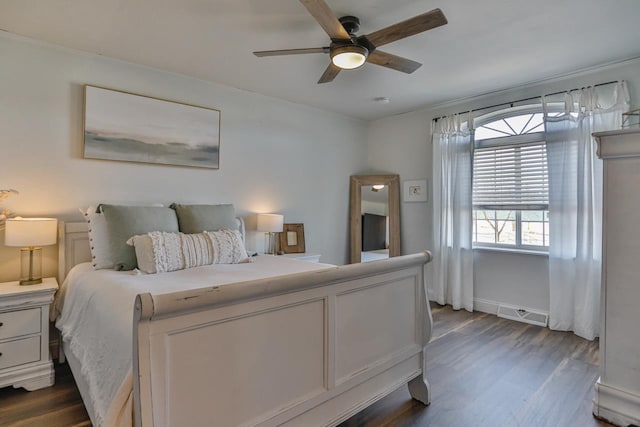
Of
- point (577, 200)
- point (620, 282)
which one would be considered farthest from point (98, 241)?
point (577, 200)

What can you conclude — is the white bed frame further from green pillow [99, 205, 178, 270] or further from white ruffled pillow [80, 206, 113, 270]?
white ruffled pillow [80, 206, 113, 270]

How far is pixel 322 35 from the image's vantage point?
2.54 meters

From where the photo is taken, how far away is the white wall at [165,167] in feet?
8.54

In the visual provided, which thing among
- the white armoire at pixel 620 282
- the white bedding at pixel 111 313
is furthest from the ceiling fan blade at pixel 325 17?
the white armoire at pixel 620 282

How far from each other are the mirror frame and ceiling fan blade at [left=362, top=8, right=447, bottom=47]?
2.75 m

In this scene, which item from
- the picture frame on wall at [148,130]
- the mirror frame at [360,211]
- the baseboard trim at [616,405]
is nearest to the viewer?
the baseboard trim at [616,405]

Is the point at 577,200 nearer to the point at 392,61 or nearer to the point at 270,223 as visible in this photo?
the point at 392,61

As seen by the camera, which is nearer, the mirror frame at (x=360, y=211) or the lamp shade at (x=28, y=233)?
the lamp shade at (x=28, y=233)

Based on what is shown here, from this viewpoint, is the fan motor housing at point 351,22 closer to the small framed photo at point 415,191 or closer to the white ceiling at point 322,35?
the white ceiling at point 322,35

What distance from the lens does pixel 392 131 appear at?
488 centimetres

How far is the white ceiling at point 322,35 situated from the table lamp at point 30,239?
143 cm

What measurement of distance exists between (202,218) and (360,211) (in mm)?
2484

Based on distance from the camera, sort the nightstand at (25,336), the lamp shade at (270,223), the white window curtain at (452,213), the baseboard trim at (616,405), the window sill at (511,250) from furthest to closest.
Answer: the white window curtain at (452,213), the lamp shade at (270,223), the window sill at (511,250), the nightstand at (25,336), the baseboard trim at (616,405)

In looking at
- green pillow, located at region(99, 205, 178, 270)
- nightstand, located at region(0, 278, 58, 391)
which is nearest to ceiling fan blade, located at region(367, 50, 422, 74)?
green pillow, located at region(99, 205, 178, 270)
